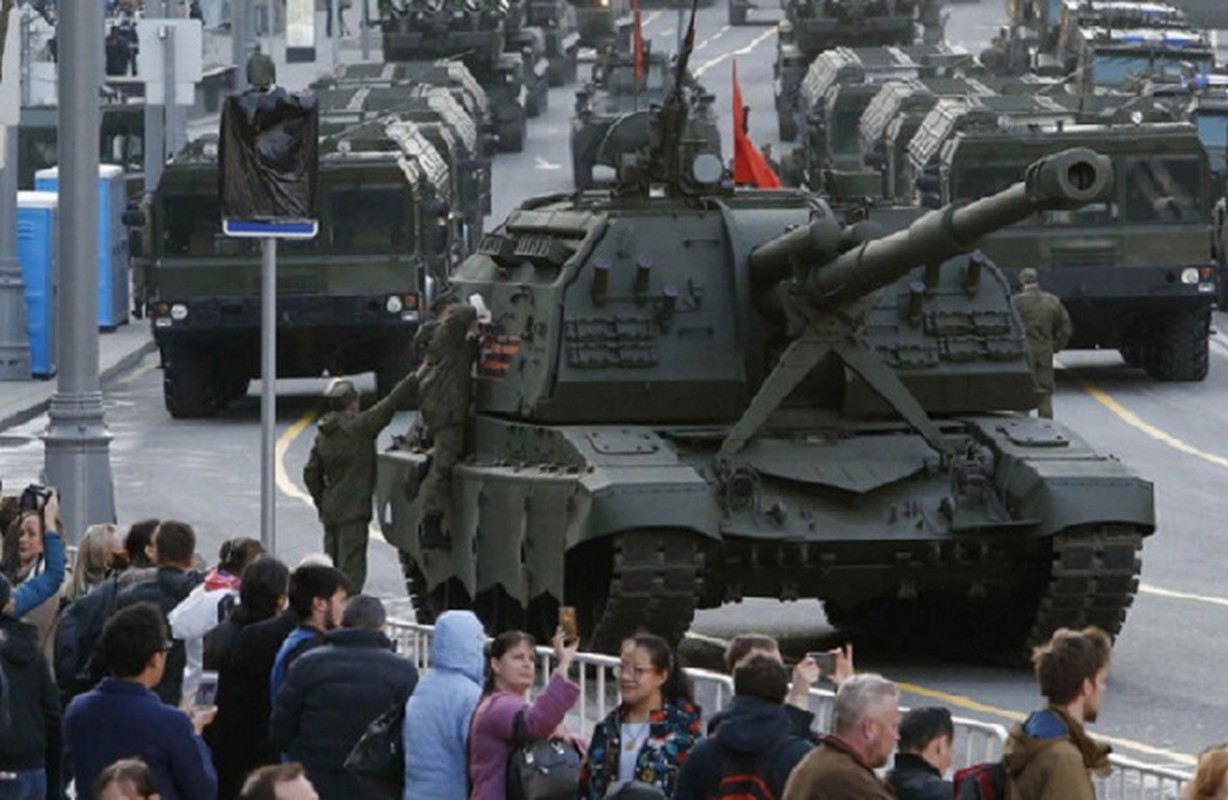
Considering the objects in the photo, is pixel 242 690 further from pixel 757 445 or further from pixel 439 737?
pixel 757 445

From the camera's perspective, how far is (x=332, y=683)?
13992 millimetres

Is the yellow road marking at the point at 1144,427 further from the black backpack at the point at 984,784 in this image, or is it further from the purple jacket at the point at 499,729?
the black backpack at the point at 984,784

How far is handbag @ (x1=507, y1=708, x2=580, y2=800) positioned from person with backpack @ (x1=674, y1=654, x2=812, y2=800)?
754mm

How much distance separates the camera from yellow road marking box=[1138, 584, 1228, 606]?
25203 millimetres

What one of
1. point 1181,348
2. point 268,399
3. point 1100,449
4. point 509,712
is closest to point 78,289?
point 268,399

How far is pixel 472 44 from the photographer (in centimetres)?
6600

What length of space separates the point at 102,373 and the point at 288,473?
9.61 meters

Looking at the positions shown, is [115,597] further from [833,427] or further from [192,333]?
[192,333]

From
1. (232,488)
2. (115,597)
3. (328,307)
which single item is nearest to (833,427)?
(115,597)

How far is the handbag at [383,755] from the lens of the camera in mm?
13398

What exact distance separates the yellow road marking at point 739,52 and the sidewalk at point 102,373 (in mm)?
33124

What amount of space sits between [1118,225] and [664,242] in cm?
1654

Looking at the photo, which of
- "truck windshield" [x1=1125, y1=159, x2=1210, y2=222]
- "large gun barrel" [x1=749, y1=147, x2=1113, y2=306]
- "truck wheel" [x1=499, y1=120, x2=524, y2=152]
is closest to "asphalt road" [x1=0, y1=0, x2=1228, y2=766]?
"truck windshield" [x1=1125, y1=159, x2=1210, y2=222]

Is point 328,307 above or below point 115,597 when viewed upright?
below
